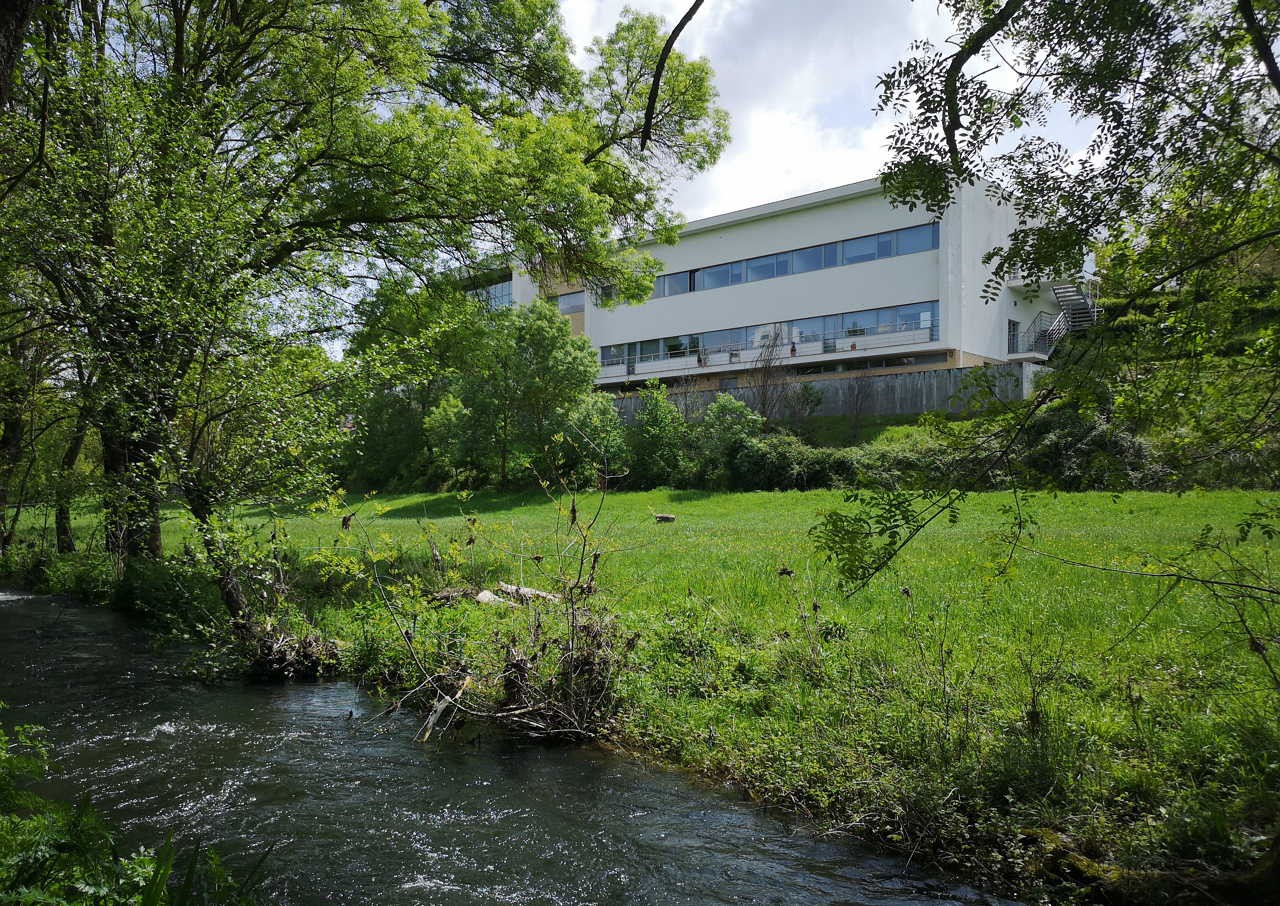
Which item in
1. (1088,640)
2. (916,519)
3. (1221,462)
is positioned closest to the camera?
(916,519)

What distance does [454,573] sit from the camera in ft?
25.6

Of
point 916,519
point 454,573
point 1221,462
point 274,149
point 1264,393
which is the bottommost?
point 454,573

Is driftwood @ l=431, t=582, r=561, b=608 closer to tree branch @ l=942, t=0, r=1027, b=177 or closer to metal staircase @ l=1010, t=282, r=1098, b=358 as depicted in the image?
tree branch @ l=942, t=0, r=1027, b=177

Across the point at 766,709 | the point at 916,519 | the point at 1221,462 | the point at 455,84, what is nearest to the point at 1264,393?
the point at 1221,462

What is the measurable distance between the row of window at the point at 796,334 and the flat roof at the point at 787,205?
16.9ft

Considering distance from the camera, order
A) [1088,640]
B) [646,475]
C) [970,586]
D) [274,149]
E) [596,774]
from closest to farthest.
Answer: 1. [596,774]
2. [1088,640]
3. [970,586]
4. [274,149]
5. [646,475]

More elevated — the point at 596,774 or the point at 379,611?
the point at 379,611

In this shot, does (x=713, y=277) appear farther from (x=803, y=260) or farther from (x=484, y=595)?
(x=484, y=595)

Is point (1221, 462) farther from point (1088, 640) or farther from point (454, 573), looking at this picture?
point (454, 573)

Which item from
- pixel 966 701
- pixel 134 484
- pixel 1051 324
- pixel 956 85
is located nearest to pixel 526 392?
pixel 134 484

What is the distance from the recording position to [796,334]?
3791 cm

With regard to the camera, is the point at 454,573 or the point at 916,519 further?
the point at 454,573

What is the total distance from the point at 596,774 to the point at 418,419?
30662 millimetres

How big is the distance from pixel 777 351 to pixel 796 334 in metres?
1.25
